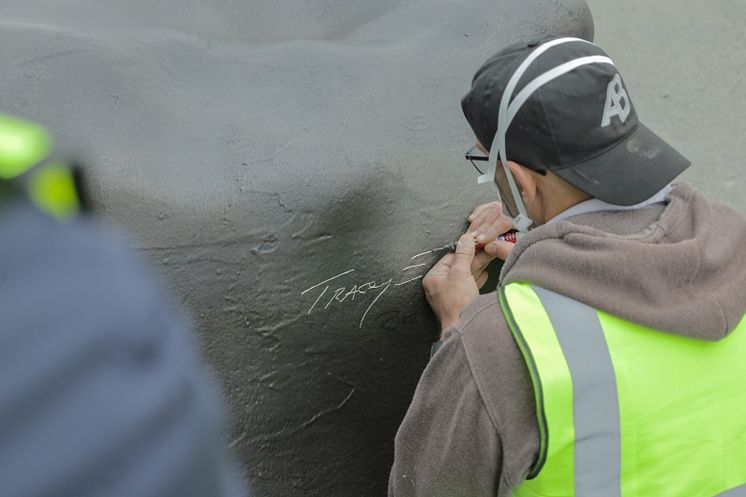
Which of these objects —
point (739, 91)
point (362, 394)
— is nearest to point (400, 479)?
point (362, 394)

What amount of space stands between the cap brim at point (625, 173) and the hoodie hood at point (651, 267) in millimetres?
31

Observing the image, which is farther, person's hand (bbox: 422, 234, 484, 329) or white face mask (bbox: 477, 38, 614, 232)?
person's hand (bbox: 422, 234, 484, 329)

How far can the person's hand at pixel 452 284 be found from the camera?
141 centimetres

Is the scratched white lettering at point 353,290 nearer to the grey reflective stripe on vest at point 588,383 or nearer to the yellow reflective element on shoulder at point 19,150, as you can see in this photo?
the grey reflective stripe on vest at point 588,383

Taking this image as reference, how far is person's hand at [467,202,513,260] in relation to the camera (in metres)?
1.50

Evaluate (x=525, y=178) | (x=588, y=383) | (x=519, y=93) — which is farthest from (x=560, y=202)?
(x=588, y=383)

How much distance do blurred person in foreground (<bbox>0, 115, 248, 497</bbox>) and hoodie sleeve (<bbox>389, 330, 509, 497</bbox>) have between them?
0.56 meters

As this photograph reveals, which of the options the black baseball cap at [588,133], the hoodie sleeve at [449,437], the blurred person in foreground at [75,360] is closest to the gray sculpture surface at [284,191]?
the hoodie sleeve at [449,437]

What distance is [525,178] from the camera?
118cm

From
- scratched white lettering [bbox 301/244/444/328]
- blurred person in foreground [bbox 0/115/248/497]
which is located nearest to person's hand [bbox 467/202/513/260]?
scratched white lettering [bbox 301/244/444/328]

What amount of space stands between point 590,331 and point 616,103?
1.11 ft

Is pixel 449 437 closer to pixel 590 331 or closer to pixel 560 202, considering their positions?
pixel 590 331
